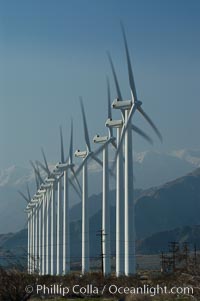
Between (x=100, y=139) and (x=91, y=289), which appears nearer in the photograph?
(x=91, y=289)

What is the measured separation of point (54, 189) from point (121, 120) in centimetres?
3696

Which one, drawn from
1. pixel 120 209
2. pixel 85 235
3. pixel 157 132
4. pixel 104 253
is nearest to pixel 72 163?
pixel 85 235

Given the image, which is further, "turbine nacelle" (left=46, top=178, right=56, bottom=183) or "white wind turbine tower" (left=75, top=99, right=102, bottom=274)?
"turbine nacelle" (left=46, top=178, right=56, bottom=183)

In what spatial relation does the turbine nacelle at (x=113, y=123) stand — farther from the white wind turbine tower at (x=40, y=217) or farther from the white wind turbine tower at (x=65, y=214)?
the white wind turbine tower at (x=40, y=217)

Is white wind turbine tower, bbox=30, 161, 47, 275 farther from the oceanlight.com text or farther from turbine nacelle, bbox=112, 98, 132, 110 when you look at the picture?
the oceanlight.com text

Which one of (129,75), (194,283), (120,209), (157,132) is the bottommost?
(194,283)

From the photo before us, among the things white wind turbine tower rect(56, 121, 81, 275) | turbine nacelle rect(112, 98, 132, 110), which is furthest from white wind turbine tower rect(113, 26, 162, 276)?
white wind turbine tower rect(56, 121, 81, 275)

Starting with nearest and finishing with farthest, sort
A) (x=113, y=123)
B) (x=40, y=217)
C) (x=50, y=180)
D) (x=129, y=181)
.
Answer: (x=129, y=181), (x=113, y=123), (x=50, y=180), (x=40, y=217)

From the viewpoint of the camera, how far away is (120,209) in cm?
8369

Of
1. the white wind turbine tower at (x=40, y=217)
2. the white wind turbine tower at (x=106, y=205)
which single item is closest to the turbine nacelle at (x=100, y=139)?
the white wind turbine tower at (x=106, y=205)

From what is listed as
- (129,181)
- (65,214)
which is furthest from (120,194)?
(65,214)

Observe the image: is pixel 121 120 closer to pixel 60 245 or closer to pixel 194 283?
pixel 60 245

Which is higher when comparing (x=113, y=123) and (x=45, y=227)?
(x=113, y=123)

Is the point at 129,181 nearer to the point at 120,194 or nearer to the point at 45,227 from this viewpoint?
the point at 120,194
